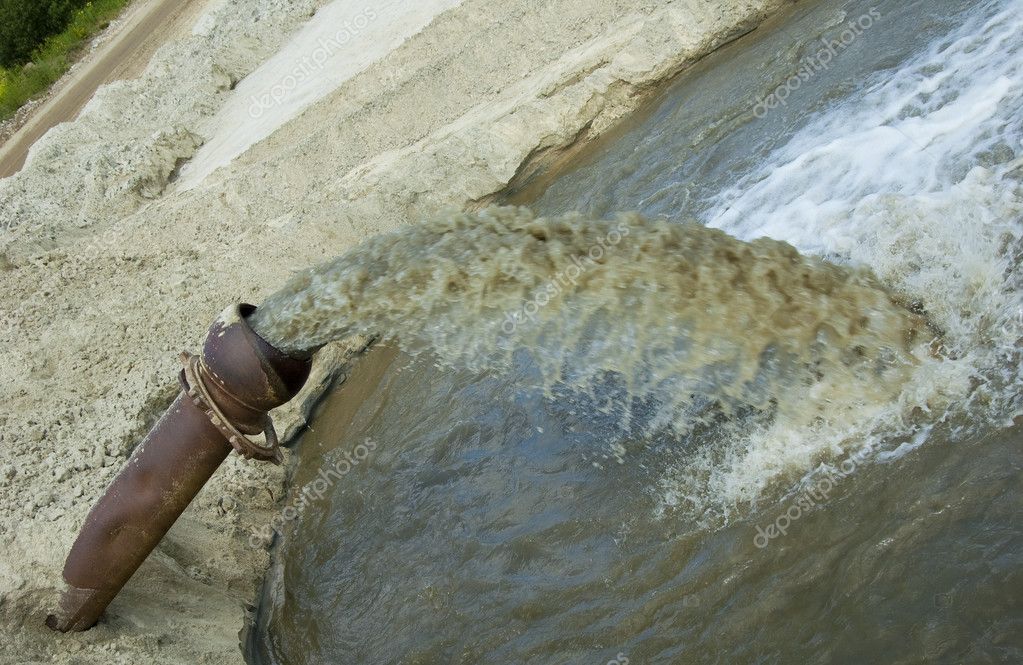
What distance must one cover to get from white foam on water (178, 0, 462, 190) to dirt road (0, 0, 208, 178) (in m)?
2.62

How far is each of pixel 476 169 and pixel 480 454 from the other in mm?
2895

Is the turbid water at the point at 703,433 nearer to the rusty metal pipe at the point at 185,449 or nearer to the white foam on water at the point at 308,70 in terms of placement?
the rusty metal pipe at the point at 185,449

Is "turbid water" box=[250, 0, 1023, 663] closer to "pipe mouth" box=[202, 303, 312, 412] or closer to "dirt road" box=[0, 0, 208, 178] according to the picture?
"pipe mouth" box=[202, 303, 312, 412]

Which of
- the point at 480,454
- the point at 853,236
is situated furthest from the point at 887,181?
the point at 480,454

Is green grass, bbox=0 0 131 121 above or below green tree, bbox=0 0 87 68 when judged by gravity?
below

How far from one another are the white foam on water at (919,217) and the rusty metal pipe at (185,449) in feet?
6.71

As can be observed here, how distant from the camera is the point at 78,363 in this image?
6.68 m

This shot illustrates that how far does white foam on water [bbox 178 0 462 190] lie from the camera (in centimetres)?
859

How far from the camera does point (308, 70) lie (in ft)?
30.2

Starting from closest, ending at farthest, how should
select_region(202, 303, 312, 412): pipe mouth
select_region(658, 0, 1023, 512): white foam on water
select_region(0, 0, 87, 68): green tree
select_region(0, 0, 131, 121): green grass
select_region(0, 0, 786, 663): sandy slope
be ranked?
select_region(202, 303, 312, 412): pipe mouth → select_region(658, 0, 1023, 512): white foam on water → select_region(0, 0, 786, 663): sandy slope → select_region(0, 0, 131, 121): green grass → select_region(0, 0, 87, 68): green tree

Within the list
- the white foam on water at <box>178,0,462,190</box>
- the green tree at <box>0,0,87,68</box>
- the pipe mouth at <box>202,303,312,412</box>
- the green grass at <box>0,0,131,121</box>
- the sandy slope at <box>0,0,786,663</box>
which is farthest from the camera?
the green tree at <box>0,0,87,68</box>

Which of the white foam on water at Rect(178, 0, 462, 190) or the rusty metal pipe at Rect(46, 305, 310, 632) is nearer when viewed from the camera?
the rusty metal pipe at Rect(46, 305, 310, 632)

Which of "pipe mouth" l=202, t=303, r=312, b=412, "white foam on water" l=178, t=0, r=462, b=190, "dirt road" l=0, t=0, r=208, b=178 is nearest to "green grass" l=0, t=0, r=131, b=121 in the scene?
"dirt road" l=0, t=0, r=208, b=178

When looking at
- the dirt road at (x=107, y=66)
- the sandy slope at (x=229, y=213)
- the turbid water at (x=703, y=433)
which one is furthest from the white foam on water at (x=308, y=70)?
the turbid water at (x=703, y=433)
